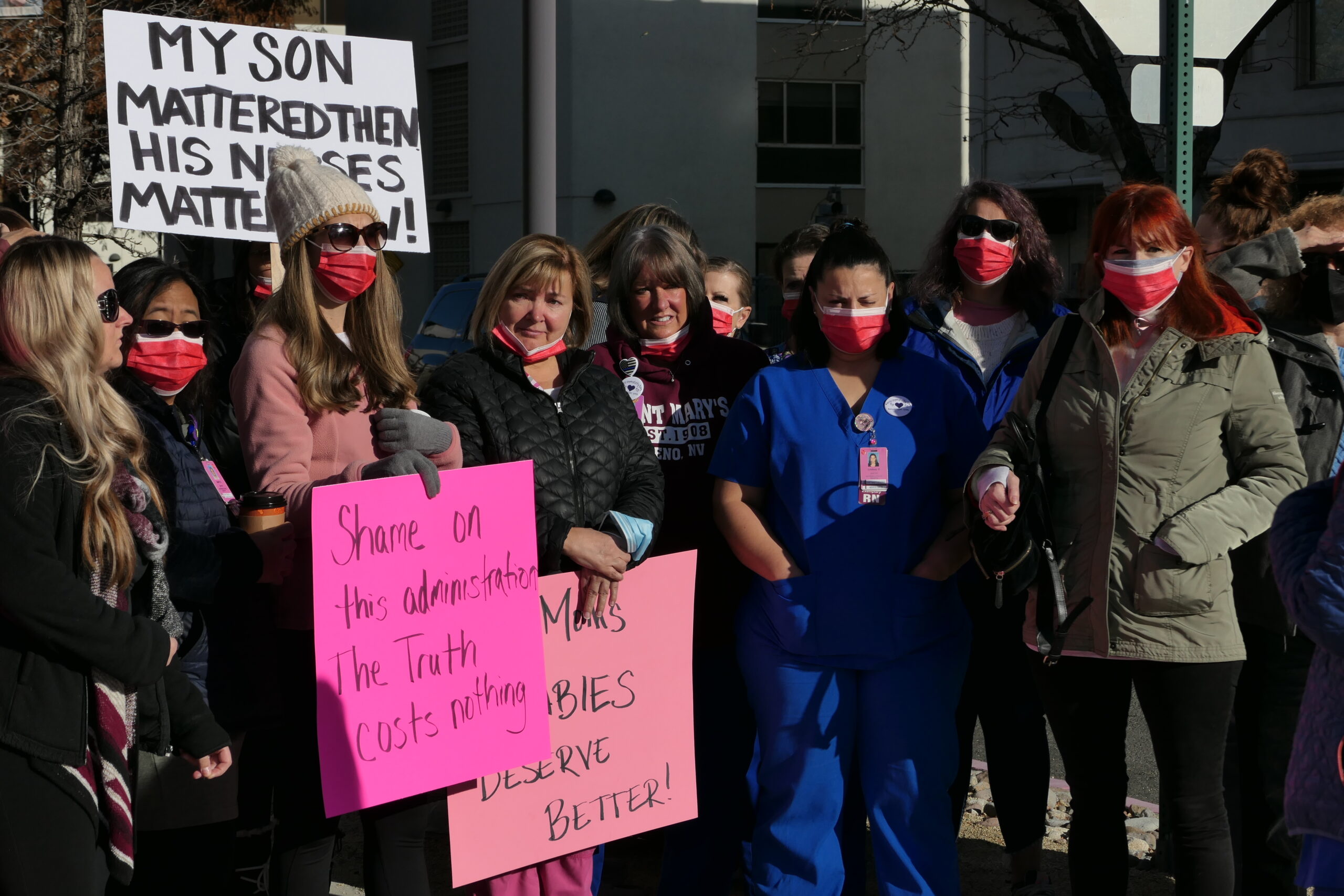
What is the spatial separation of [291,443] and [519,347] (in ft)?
2.36

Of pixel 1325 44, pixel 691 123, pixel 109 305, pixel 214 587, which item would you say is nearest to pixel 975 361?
pixel 214 587

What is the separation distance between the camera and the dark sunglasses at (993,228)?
4105mm

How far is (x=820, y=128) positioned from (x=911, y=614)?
26274 millimetres

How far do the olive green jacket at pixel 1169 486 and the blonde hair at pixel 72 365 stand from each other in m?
2.06

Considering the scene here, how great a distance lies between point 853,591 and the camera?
11.6 ft

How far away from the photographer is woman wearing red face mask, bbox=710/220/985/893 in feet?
11.6

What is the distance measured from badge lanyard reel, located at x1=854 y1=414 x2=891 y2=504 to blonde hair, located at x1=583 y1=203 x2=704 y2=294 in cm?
134

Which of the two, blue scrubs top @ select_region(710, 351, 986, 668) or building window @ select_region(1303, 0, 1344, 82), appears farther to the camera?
building window @ select_region(1303, 0, 1344, 82)

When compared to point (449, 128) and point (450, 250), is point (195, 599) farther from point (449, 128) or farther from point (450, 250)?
point (449, 128)

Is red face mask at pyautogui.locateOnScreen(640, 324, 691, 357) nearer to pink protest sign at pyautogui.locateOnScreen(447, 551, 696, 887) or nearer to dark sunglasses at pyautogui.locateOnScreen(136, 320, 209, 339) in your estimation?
pink protest sign at pyautogui.locateOnScreen(447, 551, 696, 887)

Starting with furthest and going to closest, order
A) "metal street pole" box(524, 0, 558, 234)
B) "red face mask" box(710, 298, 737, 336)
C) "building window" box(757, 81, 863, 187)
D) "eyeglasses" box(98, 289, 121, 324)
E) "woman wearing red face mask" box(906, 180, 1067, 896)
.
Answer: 1. "building window" box(757, 81, 863, 187)
2. "red face mask" box(710, 298, 737, 336)
3. "metal street pole" box(524, 0, 558, 234)
4. "woman wearing red face mask" box(906, 180, 1067, 896)
5. "eyeglasses" box(98, 289, 121, 324)

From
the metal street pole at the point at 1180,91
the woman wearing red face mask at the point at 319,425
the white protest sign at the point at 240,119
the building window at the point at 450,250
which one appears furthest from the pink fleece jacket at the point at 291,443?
the building window at the point at 450,250

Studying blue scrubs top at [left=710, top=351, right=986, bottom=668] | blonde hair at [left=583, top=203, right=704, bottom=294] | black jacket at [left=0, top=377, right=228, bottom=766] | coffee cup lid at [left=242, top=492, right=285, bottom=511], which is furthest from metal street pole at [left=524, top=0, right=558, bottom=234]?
black jacket at [left=0, top=377, right=228, bottom=766]

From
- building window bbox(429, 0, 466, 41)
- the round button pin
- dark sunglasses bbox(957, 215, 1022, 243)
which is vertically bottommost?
the round button pin
